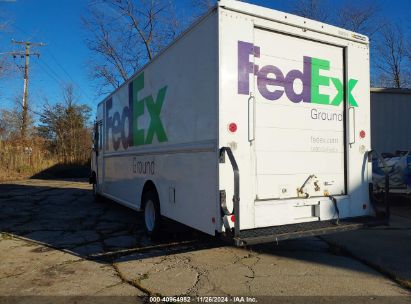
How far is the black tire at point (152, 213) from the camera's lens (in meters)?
7.05

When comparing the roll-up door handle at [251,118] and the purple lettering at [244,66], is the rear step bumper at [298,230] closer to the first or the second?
the roll-up door handle at [251,118]

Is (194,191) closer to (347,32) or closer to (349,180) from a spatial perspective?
(349,180)

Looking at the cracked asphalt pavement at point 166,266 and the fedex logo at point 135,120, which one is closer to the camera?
the cracked asphalt pavement at point 166,266

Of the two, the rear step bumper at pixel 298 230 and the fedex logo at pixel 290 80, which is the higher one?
the fedex logo at pixel 290 80

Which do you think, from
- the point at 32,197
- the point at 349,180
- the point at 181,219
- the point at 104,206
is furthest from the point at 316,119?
the point at 32,197

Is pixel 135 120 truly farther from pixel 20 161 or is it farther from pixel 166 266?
pixel 20 161

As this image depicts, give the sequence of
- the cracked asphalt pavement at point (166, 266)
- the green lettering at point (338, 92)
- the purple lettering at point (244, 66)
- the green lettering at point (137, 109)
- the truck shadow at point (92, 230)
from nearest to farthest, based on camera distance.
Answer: the cracked asphalt pavement at point (166, 266)
the purple lettering at point (244, 66)
the green lettering at point (338, 92)
the truck shadow at point (92, 230)
the green lettering at point (137, 109)

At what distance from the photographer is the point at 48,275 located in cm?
554

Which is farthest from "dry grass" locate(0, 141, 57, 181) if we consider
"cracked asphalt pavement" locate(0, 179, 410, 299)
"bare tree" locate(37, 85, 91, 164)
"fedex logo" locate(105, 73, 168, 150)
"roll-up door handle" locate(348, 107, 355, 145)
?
"roll-up door handle" locate(348, 107, 355, 145)

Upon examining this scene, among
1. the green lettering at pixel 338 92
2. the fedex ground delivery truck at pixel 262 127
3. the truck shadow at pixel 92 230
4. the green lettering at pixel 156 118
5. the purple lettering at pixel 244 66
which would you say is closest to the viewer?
the fedex ground delivery truck at pixel 262 127

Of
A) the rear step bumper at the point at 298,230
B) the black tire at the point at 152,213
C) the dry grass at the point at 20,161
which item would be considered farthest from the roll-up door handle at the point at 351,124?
the dry grass at the point at 20,161

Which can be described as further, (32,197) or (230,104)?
(32,197)

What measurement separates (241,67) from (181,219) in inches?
93.6

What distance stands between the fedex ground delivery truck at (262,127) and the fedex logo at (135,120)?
69 mm
